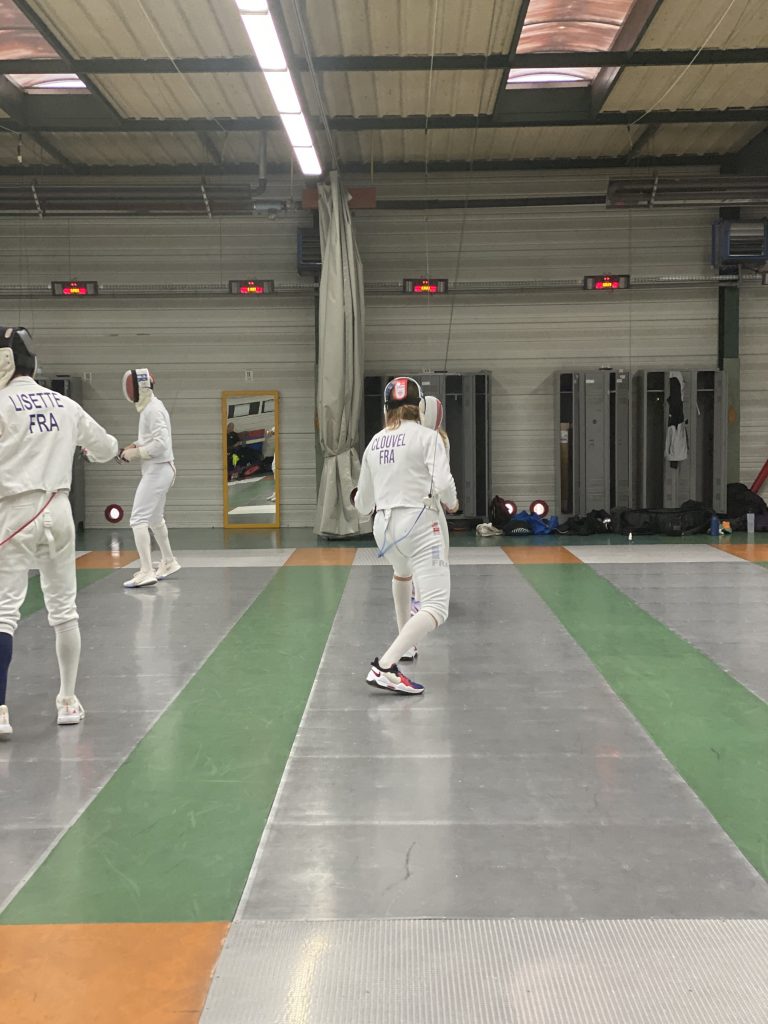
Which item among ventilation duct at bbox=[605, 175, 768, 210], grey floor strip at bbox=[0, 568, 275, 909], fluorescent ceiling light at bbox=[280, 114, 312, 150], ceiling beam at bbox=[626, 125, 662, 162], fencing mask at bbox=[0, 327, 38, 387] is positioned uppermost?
ceiling beam at bbox=[626, 125, 662, 162]

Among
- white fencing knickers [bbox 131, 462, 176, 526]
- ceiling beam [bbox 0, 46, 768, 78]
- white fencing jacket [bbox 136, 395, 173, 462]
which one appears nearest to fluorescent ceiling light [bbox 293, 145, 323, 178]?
Result: ceiling beam [bbox 0, 46, 768, 78]

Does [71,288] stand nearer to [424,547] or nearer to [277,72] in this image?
[277,72]

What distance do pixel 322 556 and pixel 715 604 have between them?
4.97 metres

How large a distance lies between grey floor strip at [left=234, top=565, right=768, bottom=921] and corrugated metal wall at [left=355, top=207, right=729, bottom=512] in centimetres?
921

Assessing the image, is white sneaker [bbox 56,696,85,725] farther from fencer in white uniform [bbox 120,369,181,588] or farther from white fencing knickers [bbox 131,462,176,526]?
white fencing knickers [bbox 131,462,176,526]

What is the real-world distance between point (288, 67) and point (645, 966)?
23.5 ft

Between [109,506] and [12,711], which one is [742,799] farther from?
[109,506]

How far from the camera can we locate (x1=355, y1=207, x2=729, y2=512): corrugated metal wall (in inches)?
562

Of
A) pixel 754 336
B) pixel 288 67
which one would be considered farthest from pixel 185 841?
pixel 754 336

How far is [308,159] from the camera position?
1034 cm

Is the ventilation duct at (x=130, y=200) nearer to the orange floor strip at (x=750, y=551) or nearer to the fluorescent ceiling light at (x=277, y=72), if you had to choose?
the fluorescent ceiling light at (x=277, y=72)

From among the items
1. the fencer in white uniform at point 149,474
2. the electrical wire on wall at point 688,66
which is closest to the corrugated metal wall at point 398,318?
the electrical wire on wall at point 688,66

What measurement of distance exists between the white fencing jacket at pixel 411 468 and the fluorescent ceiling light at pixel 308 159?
19.6 feet

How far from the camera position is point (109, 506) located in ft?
46.9
